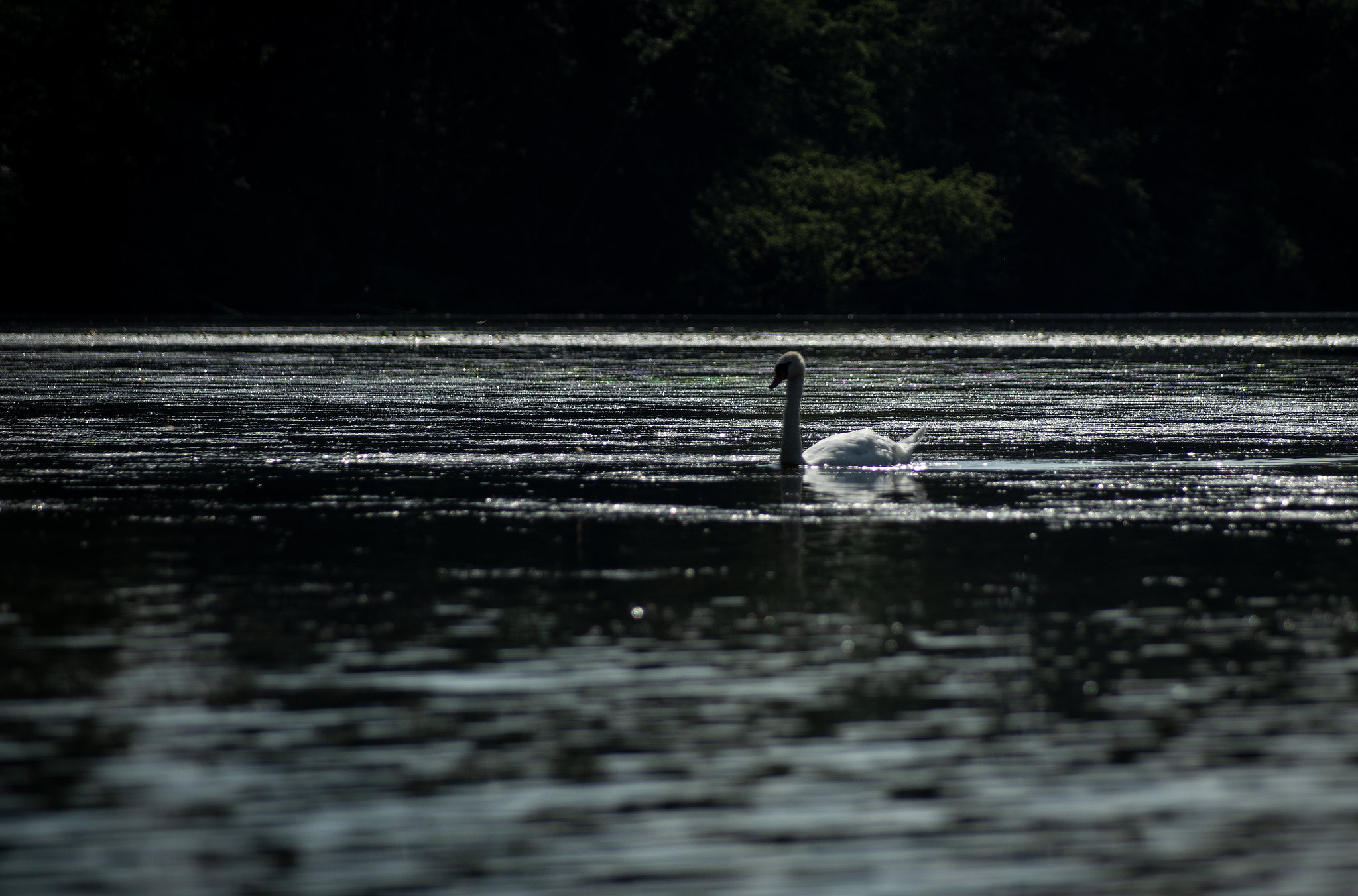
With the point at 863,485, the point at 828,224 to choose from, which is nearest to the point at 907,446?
the point at 863,485

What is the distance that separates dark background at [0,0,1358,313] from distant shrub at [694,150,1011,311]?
0.18 metres

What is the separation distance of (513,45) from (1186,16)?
3190 cm

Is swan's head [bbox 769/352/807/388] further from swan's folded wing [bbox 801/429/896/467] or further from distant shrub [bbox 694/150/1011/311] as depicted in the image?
distant shrub [bbox 694/150/1011/311]

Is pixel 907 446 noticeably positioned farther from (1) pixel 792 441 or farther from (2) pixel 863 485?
(2) pixel 863 485

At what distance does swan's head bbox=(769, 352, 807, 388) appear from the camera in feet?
74.1

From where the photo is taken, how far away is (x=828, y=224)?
327 feet

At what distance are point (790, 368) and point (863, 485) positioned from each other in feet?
9.84

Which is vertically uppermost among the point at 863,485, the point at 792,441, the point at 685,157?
the point at 685,157

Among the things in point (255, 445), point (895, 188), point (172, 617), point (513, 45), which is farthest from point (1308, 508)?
point (895, 188)

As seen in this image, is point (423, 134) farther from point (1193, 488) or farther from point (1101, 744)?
point (1101, 744)

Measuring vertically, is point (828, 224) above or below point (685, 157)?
below

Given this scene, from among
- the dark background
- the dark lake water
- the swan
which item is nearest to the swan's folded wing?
the swan

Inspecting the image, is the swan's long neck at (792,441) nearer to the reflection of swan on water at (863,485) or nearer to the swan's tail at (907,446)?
the reflection of swan on water at (863,485)

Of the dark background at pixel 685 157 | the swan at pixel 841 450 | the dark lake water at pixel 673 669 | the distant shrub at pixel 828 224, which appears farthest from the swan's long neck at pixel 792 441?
the distant shrub at pixel 828 224
